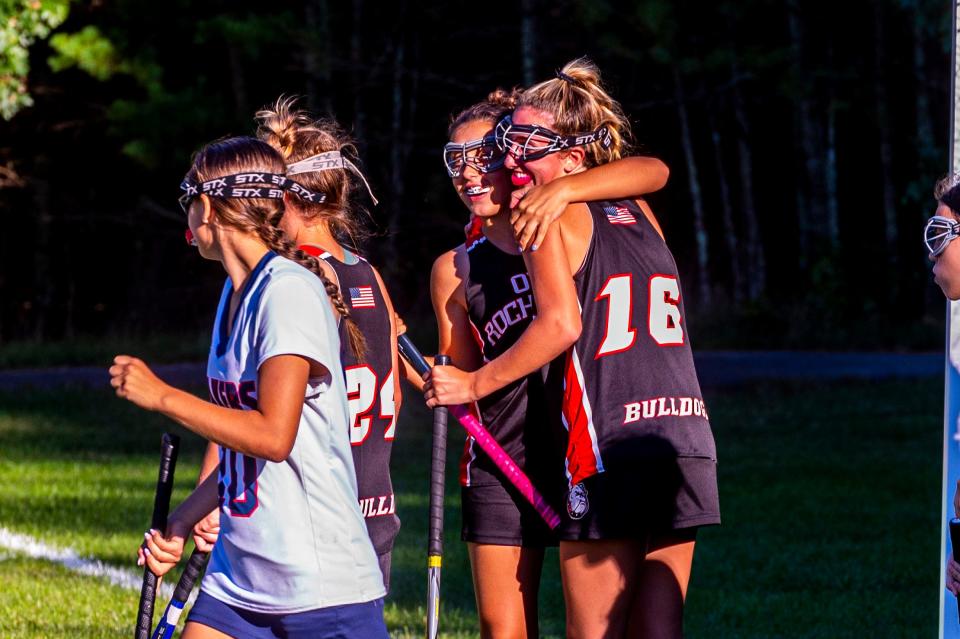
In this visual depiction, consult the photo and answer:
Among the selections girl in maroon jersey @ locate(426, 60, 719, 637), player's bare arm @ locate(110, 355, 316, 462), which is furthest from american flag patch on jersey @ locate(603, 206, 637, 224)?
player's bare arm @ locate(110, 355, 316, 462)

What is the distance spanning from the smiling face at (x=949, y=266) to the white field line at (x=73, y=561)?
14.9ft

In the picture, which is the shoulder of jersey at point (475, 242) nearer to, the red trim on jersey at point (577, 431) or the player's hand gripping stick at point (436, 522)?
the player's hand gripping stick at point (436, 522)

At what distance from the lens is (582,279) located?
3.89m

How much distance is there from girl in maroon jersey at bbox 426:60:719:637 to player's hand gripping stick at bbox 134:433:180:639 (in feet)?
2.39

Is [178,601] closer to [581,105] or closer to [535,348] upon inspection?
[535,348]

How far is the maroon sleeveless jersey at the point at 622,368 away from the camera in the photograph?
3859 mm

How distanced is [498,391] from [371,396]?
49 cm

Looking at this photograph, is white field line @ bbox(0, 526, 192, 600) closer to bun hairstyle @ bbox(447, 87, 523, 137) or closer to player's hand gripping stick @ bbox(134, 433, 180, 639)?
player's hand gripping stick @ bbox(134, 433, 180, 639)

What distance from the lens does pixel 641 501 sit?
3861 millimetres

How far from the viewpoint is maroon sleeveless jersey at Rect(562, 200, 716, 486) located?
12.7 feet

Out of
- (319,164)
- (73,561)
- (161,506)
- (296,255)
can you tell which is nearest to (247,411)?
(296,255)

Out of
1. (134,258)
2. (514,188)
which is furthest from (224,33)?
(514,188)

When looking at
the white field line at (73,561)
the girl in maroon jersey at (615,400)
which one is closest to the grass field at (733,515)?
the white field line at (73,561)

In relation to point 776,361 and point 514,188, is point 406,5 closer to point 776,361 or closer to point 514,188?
point 776,361
